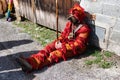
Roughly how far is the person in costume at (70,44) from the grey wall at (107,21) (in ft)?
0.89

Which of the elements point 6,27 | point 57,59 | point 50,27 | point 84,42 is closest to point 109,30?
point 84,42

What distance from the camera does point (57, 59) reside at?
6.01 metres

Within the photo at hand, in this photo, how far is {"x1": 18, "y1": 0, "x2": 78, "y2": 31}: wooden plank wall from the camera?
7133 mm

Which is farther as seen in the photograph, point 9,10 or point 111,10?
point 9,10

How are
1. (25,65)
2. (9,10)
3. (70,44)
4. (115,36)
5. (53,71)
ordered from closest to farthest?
(25,65), (53,71), (115,36), (70,44), (9,10)

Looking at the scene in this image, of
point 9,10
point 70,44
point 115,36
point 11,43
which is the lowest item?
point 11,43

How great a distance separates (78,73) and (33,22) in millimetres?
3677

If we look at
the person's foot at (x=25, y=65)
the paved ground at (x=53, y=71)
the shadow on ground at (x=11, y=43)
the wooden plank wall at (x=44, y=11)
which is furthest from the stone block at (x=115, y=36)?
the shadow on ground at (x=11, y=43)

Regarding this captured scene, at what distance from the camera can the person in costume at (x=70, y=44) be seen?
5867mm

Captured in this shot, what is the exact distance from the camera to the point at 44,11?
26.1ft

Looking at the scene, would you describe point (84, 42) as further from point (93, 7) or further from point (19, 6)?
point (19, 6)

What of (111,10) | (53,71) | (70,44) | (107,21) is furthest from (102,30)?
(53,71)

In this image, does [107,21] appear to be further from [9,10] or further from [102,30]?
[9,10]

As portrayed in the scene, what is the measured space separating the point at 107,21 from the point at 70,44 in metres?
1.08
